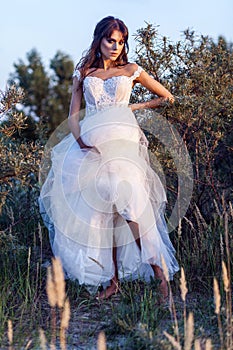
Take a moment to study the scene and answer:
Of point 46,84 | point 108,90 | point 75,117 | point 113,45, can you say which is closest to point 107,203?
point 75,117

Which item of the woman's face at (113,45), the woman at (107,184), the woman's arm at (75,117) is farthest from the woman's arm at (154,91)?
the woman's arm at (75,117)

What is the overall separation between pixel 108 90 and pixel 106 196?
819 mm

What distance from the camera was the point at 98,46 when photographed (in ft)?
16.1

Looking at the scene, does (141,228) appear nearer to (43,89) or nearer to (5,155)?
(5,155)

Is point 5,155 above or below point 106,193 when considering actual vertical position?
above

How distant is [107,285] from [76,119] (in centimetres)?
128

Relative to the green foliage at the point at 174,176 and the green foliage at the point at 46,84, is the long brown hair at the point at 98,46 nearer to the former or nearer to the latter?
the green foliage at the point at 174,176

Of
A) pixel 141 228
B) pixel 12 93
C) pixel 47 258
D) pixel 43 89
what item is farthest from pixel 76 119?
pixel 43 89

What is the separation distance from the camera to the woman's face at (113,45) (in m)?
4.81

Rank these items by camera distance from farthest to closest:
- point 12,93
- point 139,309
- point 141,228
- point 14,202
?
point 14,202 → point 12,93 → point 141,228 → point 139,309

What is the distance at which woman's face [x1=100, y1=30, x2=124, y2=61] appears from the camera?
4809 mm

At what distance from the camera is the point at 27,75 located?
575 inches

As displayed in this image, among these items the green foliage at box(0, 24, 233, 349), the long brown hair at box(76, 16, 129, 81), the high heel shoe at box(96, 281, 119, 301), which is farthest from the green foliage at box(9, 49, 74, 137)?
the high heel shoe at box(96, 281, 119, 301)

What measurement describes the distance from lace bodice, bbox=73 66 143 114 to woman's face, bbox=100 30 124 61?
18 centimetres
